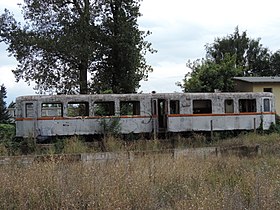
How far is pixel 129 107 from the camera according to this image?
847 inches

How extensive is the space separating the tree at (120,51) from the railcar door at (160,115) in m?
7.82

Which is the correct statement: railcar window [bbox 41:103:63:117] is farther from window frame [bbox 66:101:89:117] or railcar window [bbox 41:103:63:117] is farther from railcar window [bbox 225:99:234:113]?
railcar window [bbox 225:99:234:113]

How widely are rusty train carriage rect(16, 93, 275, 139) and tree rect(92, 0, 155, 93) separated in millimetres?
8028

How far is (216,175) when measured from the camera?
9.14 m

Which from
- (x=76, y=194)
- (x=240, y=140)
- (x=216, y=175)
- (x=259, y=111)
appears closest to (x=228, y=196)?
(x=76, y=194)

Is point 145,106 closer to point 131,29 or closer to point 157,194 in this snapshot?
point 131,29

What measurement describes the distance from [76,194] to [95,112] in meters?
14.7

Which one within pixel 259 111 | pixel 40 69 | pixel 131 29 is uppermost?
pixel 131 29

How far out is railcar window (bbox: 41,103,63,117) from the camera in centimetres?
2042

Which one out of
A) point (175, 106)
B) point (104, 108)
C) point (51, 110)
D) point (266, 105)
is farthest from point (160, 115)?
point (266, 105)

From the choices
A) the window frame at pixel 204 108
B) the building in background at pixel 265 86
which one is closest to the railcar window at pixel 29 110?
the window frame at pixel 204 108

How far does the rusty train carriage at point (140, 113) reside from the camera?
20.2 meters

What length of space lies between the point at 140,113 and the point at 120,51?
891 centimetres

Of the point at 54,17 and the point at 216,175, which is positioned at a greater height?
the point at 54,17
